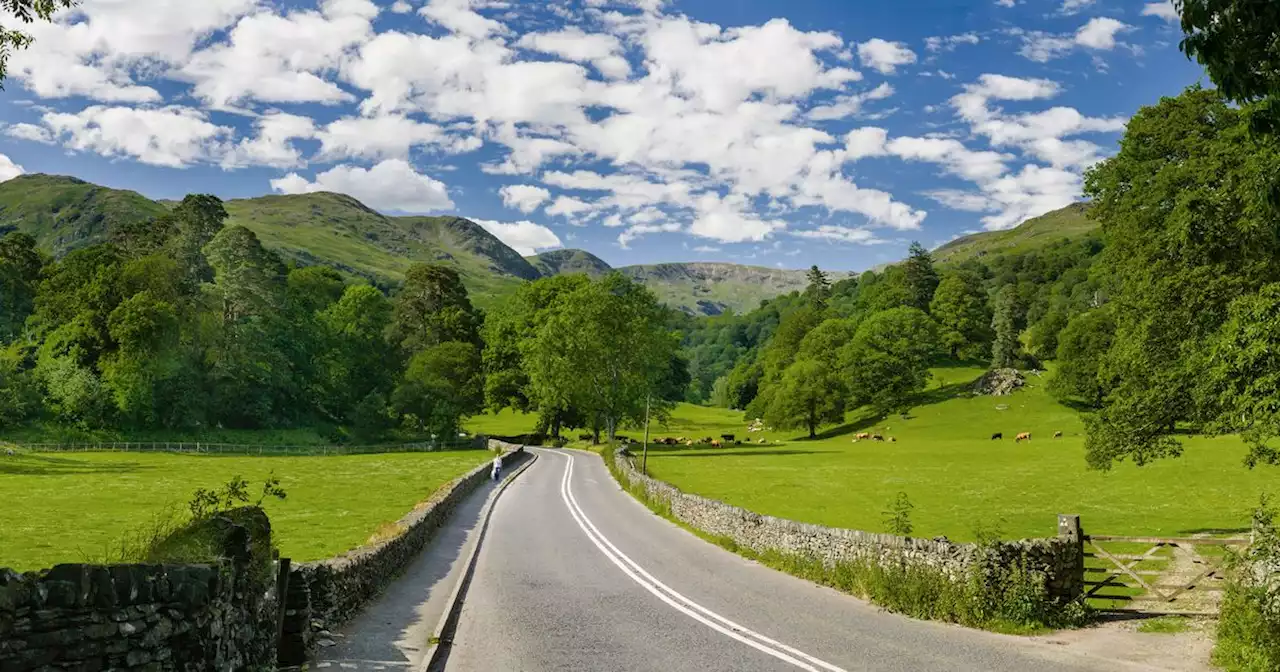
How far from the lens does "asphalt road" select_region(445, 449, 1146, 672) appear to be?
44.8ft

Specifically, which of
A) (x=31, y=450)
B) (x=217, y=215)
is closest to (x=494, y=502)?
(x=31, y=450)

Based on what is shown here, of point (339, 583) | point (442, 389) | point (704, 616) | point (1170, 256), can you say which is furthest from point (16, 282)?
point (1170, 256)

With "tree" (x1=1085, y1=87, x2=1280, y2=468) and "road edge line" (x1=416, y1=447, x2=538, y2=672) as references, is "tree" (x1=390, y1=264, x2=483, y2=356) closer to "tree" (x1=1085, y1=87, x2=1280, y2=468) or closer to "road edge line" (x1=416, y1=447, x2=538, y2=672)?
"road edge line" (x1=416, y1=447, x2=538, y2=672)

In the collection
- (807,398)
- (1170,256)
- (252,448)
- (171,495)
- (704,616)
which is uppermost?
(1170,256)

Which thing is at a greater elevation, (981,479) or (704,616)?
(704,616)

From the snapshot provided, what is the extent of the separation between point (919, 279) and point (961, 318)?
1195 inches

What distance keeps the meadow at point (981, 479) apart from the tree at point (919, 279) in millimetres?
66455

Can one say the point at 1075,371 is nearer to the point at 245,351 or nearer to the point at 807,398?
the point at 807,398

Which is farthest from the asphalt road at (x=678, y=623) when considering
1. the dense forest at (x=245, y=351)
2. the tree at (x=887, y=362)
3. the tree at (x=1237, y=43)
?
the tree at (x=887, y=362)

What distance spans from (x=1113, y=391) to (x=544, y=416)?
2702 inches

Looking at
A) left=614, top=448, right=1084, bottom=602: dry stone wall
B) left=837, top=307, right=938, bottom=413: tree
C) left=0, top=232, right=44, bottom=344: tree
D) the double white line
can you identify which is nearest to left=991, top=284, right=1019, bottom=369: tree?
left=837, top=307, right=938, bottom=413: tree

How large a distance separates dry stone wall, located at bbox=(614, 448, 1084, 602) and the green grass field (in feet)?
43.7

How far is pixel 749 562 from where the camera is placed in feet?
85.1

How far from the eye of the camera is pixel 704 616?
17500 millimetres
